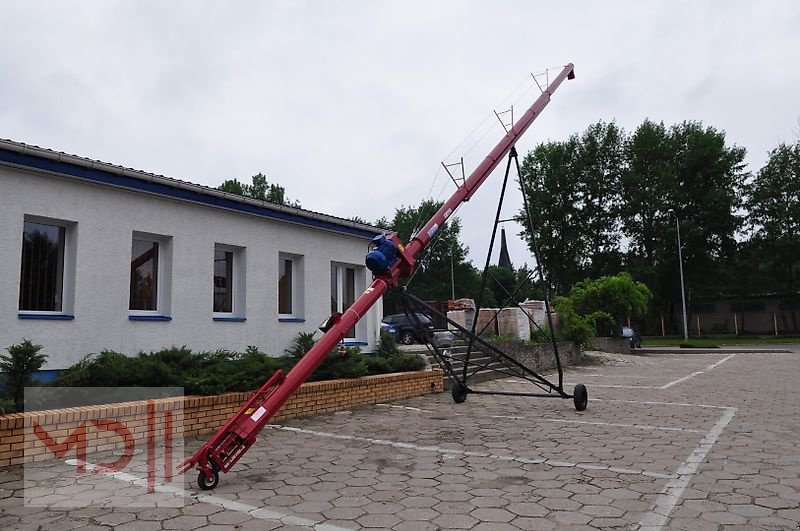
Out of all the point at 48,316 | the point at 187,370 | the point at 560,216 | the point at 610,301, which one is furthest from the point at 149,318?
the point at 560,216

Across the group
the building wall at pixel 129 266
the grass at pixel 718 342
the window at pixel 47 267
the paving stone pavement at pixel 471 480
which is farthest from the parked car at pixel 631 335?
the window at pixel 47 267

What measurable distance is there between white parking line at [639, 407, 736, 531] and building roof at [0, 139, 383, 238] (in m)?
8.07

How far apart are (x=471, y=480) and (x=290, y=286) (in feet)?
24.9

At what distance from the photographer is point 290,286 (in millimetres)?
12125

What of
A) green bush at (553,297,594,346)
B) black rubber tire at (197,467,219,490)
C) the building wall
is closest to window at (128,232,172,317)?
the building wall

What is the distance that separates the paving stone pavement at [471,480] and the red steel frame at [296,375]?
282 mm

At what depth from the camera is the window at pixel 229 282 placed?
1059cm

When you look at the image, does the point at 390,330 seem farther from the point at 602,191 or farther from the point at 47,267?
the point at 602,191

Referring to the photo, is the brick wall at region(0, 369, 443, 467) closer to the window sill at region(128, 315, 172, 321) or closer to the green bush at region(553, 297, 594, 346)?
the window sill at region(128, 315, 172, 321)

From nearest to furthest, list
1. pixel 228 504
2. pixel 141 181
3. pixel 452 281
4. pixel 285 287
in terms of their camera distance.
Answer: pixel 228 504 < pixel 141 181 < pixel 285 287 < pixel 452 281

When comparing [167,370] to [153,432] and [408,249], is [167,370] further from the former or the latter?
[408,249]

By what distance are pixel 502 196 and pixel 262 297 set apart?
16.2ft

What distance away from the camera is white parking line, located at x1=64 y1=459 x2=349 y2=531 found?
13.6 ft

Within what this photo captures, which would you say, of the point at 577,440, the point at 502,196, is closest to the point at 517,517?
the point at 577,440
